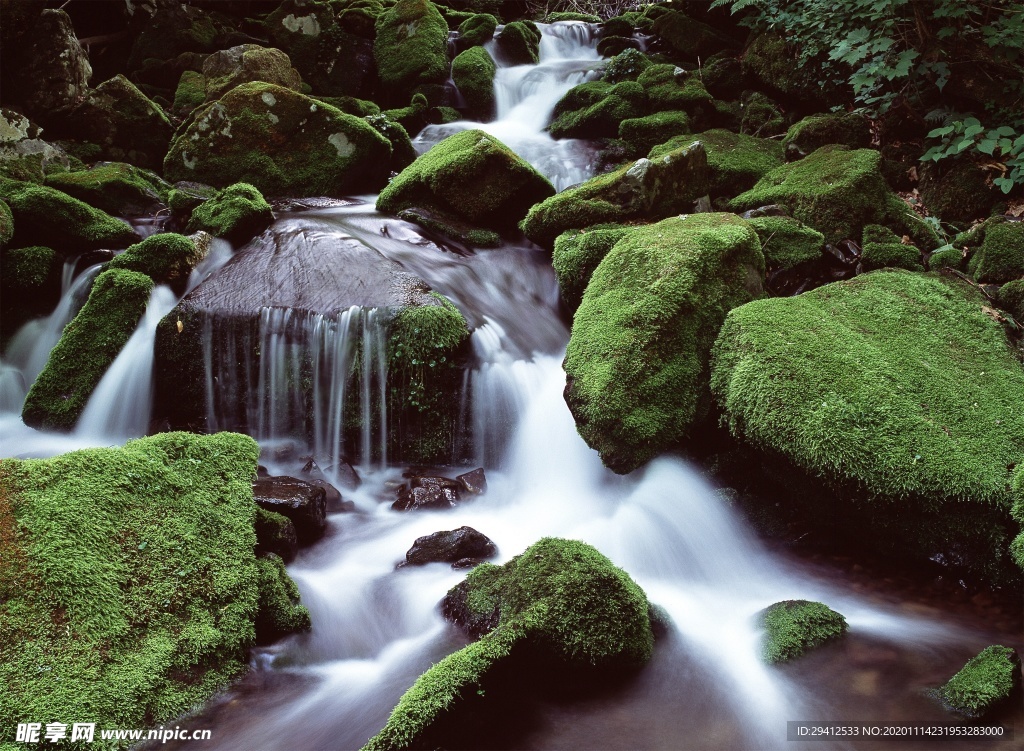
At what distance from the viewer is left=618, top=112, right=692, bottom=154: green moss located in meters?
10.6

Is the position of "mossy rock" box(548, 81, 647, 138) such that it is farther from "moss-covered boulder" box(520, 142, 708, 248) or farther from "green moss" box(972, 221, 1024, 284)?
"green moss" box(972, 221, 1024, 284)

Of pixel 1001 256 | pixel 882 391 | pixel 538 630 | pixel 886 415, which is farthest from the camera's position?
pixel 1001 256

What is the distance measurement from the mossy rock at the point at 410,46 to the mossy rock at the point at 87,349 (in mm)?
8654

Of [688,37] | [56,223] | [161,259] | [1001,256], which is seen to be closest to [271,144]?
[56,223]

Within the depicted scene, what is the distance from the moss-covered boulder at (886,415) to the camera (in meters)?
3.99

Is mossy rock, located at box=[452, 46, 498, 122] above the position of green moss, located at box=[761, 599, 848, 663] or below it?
above

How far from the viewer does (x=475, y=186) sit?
8.40 m

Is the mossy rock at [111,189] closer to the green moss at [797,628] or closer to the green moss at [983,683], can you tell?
the green moss at [797,628]

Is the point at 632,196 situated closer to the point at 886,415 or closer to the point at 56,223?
the point at 886,415

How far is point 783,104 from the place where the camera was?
10.4m

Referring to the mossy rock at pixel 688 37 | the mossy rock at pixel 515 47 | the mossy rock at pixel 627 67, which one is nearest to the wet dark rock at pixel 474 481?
the mossy rock at pixel 627 67

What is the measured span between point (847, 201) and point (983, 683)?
520cm

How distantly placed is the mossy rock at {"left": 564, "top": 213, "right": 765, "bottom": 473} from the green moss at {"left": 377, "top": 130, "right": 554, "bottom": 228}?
3.05m

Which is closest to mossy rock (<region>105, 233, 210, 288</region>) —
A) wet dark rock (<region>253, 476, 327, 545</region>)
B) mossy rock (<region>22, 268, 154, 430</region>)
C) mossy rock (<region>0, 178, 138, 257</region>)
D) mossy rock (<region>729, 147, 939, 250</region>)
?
mossy rock (<region>22, 268, 154, 430</region>)
